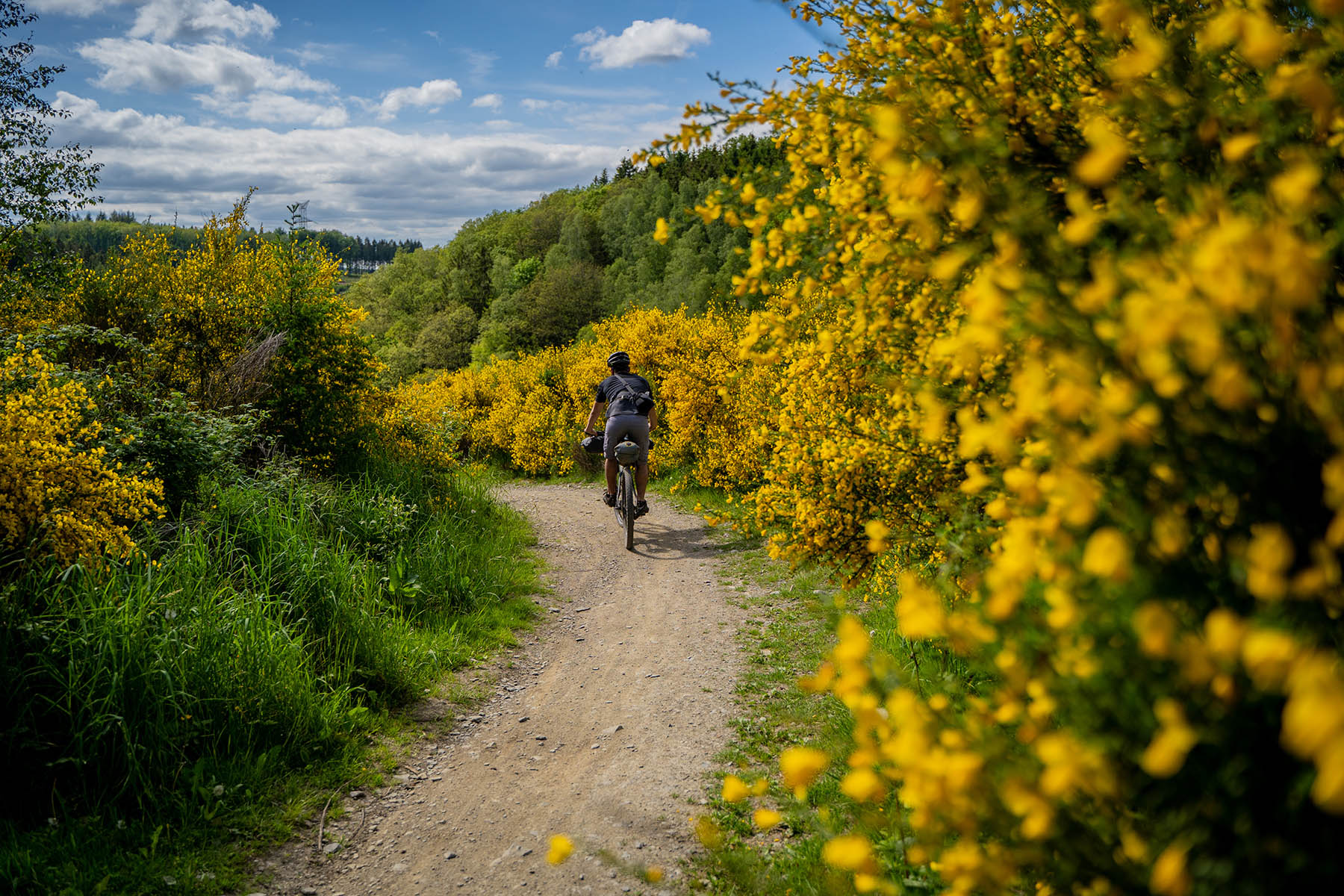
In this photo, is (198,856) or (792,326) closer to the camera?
(792,326)

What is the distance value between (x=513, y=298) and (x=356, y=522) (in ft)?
151

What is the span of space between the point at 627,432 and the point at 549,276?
137ft

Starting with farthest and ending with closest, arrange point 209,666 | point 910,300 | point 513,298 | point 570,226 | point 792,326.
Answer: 1. point 570,226
2. point 513,298
3. point 209,666
4. point 792,326
5. point 910,300

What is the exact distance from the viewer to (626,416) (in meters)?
9.66

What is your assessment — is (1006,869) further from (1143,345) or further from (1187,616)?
(1143,345)

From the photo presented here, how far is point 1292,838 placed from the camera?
1091 millimetres

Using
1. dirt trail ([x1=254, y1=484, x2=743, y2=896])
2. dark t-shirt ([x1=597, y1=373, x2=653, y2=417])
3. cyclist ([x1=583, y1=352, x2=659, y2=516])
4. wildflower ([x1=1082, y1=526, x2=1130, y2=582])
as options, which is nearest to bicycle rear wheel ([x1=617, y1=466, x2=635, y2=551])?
cyclist ([x1=583, y1=352, x2=659, y2=516])

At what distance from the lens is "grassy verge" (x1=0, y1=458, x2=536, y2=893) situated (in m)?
3.38

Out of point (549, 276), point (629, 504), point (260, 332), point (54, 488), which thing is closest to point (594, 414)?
point (629, 504)

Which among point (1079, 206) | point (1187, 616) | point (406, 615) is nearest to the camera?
point (1187, 616)

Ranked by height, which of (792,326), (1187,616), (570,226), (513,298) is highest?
(570,226)

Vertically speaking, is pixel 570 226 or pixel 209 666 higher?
pixel 570 226

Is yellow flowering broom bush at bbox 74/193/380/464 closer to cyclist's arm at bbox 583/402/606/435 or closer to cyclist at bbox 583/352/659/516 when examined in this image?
cyclist's arm at bbox 583/402/606/435

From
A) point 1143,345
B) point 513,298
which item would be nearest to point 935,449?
point 1143,345
